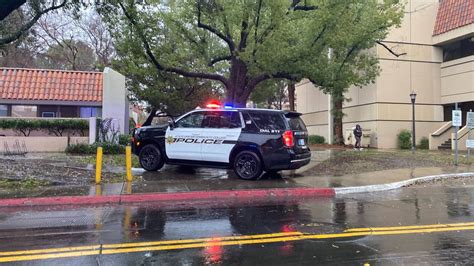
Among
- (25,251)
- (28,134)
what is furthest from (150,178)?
(28,134)

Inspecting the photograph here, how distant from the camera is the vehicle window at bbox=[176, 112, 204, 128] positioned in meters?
12.4

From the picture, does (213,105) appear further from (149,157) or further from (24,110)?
(24,110)

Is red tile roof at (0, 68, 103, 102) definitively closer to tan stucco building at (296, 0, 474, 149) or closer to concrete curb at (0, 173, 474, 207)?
concrete curb at (0, 173, 474, 207)

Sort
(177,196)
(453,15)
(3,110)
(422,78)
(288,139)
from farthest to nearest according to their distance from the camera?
(422,78), (453,15), (3,110), (288,139), (177,196)

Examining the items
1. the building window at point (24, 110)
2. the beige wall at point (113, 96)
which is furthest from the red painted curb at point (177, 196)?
the building window at point (24, 110)

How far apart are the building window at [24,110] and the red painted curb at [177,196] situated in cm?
1598

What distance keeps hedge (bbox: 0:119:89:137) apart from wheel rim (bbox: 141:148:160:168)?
32.3ft

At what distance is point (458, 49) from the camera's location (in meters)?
29.9

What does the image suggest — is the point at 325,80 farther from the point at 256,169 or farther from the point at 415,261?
the point at 415,261

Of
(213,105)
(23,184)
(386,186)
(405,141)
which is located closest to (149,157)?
(213,105)

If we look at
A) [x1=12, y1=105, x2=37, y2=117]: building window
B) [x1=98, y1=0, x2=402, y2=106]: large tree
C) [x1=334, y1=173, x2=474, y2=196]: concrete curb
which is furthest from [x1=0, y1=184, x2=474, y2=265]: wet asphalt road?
[x1=12, y1=105, x2=37, y2=117]: building window

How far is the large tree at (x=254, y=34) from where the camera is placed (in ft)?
51.7

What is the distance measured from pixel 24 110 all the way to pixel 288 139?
17.6 meters

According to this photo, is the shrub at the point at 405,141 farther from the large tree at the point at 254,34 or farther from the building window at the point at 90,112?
the building window at the point at 90,112
